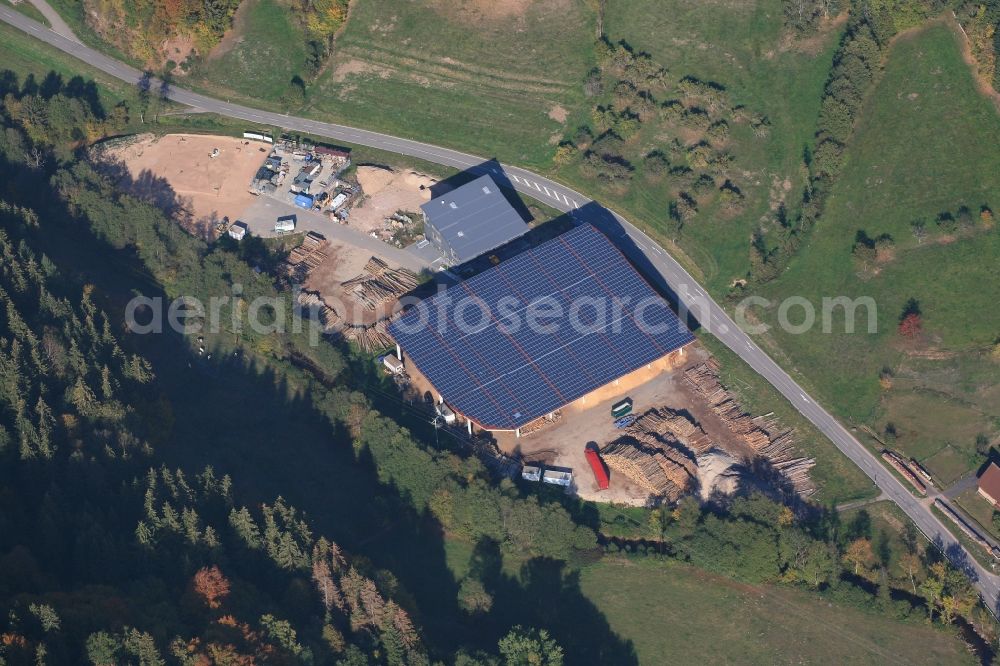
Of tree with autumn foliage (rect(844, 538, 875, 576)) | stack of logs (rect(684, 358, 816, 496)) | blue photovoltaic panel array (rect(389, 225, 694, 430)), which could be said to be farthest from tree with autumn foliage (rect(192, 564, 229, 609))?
tree with autumn foliage (rect(844, 538, 875, 576))

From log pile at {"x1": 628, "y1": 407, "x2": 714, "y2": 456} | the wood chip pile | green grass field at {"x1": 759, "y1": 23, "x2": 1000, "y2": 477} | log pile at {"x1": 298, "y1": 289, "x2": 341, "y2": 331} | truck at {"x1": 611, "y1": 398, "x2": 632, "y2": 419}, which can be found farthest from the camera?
the wood chip pile

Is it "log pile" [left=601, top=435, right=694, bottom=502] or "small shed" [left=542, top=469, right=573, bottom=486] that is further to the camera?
"small shed" [left=542, top=469, right=573, bottom=486]

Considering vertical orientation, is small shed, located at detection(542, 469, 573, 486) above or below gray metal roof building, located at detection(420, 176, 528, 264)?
below

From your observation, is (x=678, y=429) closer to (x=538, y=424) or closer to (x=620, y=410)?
(x=620, y=410)

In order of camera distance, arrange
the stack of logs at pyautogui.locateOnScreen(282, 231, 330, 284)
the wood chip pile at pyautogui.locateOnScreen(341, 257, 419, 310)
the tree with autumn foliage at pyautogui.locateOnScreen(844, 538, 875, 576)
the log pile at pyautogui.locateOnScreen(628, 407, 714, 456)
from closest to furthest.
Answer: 1. the tree with autumn foliage at pyautogui.locateOnScreen(844, 538, 875, 576)
2. the log pile at pyautogui.locateOnScreen(628, 407, 714, 456)
3. the wood chip pile at pyautogui.locateOnScreen(341, 257, 419, 310)
4. the stack of logs at pyautogui.locateOnScreen(282, 231, 330, 284)

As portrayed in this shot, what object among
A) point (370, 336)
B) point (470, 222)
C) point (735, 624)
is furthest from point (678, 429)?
point (370, 336)

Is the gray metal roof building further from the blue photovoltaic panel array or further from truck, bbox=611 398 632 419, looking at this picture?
truck, bbox=611 398 632 419
